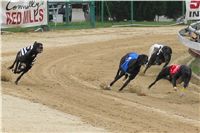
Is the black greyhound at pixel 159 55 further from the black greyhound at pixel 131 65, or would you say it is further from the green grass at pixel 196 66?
the black greyhound at pixel 131 65

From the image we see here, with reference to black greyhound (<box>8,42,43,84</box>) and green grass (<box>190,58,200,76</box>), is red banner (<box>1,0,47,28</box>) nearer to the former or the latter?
green grass (<box>190,58,200,76</box>)

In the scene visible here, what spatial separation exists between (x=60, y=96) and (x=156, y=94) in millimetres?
2883

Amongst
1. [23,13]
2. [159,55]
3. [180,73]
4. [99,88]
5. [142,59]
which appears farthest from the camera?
[23,13]

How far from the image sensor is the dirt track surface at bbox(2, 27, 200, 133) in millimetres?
10078

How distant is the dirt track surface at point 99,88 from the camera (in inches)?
397

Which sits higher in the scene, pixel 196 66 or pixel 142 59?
pixel 142 59

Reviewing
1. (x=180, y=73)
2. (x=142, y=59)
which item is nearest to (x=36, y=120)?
(x=142, y=59)

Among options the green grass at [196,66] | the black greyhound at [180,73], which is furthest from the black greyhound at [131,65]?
the green grass at [196,66]

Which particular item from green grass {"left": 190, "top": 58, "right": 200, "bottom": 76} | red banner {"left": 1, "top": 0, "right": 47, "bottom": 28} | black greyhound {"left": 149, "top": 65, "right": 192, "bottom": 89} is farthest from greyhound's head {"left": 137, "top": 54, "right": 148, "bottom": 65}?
red banner {"left": 1, "top": 0, "right": 47, "bottom": 28}

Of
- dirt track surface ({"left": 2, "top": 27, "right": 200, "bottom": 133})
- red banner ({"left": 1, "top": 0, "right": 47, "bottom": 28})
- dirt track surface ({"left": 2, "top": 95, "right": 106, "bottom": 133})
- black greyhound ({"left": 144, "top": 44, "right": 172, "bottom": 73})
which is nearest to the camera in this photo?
dirt track surface ({"left": 2, "top": 95, "right": 106, "bottom": 133})

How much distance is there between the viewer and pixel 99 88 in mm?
14312

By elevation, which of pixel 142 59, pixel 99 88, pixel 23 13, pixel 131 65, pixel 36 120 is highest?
pixel 23 13

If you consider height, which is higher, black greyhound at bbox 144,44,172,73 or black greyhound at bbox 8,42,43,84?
black greyhound at bbox 8,42,43,84

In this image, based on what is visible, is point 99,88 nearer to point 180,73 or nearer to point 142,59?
point 142,59
